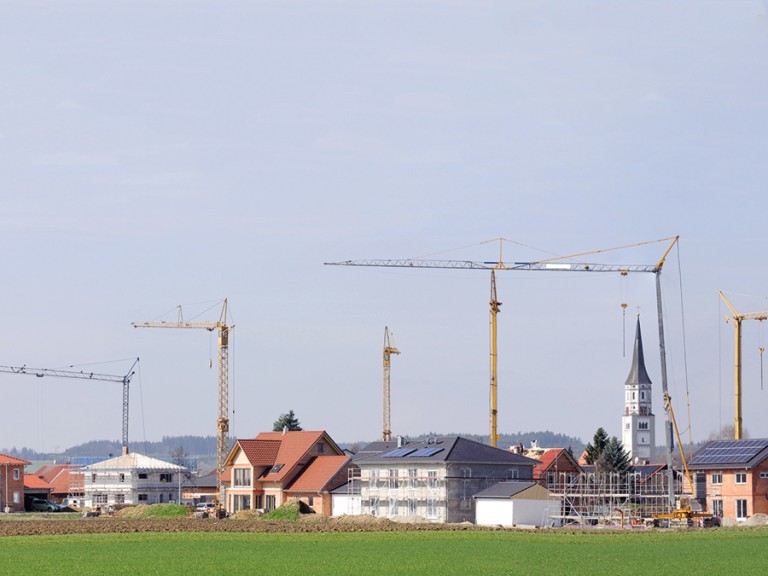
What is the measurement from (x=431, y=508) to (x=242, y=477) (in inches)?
798

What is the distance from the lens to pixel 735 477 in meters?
86.9

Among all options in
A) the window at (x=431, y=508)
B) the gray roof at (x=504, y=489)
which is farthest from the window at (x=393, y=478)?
the gray roof at (x=504, y=489)

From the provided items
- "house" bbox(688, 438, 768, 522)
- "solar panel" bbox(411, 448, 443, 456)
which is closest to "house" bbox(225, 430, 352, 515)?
"solar panel" bbox(411, 448, 443, 456)

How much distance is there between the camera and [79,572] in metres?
40.1

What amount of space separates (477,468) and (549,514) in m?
7.86

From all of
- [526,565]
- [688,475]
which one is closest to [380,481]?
[688,475]

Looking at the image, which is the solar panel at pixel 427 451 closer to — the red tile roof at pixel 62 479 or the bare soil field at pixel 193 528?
the bare soil field at pixel 193 528

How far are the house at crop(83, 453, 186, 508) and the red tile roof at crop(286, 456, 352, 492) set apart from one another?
2729cm

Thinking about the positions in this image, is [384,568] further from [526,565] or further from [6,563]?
[6,563]

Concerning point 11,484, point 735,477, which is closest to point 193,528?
point 735,477

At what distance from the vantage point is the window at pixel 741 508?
85.9 meters

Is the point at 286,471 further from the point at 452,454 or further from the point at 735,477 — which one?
the point at 735,477

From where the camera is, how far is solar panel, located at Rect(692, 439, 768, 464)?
286 feet

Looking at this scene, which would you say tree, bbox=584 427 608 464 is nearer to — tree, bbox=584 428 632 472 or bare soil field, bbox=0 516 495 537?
tree, bbox=584 428 632 472
